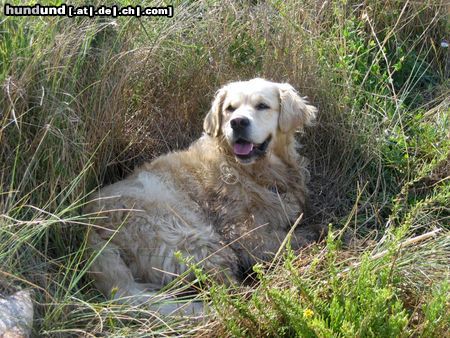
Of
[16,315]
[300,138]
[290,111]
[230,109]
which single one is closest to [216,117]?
[230,109]

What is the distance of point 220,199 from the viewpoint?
15.5ft

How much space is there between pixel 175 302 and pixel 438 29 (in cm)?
382

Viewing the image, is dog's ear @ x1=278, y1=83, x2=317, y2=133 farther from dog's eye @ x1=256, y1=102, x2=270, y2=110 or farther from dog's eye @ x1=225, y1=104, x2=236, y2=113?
dog's eye @ x1=225, y1=104, x2=236, y2=113

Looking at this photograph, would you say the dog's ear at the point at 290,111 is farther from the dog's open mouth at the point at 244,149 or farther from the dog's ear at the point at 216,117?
the dog's ear at the point at 216,117

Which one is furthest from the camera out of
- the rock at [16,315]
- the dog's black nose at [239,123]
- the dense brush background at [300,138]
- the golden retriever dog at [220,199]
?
the dog's black nose at [239,123]

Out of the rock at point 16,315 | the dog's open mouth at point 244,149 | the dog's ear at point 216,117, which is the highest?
the dog's ear at point 216,117

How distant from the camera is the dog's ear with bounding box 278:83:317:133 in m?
4.74

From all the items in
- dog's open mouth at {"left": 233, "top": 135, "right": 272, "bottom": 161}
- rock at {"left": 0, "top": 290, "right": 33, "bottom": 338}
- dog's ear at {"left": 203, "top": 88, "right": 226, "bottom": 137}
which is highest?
dog's ear at {"left": 203, "top": 88, "right": 226, "bottom": 137}

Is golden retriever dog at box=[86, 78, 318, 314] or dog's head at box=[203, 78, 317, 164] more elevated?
dog's head at box=[203, 78, 317, 164]

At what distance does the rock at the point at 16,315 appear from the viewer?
10.7 feet

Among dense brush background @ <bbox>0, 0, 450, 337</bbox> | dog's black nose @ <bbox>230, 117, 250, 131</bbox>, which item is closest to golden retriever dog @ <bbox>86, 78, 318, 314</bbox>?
dog's black nose @ <bbox>230, 117, 250, 131</bbox>

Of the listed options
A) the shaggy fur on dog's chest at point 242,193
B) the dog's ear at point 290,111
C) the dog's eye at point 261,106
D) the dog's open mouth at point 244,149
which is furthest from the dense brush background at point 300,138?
the dog's eye at point 261,106

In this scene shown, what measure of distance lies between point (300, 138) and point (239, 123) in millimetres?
1074

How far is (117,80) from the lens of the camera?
4629 millimetres
